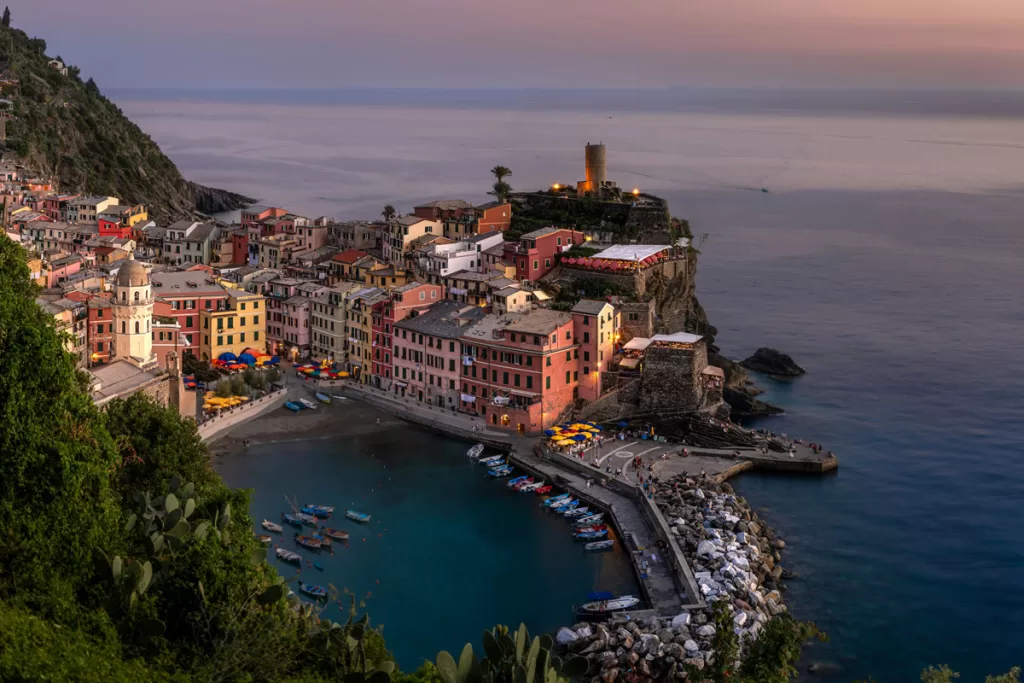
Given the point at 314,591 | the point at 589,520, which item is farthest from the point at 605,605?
the point at 314,591

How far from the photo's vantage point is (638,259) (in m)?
35.5

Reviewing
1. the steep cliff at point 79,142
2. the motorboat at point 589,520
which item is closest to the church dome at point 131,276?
the motorboat at point 589,520

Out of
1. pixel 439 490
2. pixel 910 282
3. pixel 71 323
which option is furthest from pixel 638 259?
pixel 910 282

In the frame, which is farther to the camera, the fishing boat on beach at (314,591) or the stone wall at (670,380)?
the stone wall at (670,380)

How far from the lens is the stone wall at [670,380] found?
30812 millimetres

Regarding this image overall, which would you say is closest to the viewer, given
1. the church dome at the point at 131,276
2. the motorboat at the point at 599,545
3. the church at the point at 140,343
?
the motorboat at the point at 599,545

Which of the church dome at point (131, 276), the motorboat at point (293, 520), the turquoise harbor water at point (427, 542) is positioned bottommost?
the turquoise harbor water at point (427, 542)

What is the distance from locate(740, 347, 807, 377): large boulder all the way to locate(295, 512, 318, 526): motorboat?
17990mm

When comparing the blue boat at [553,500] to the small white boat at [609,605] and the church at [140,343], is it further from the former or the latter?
the church at [140,343]

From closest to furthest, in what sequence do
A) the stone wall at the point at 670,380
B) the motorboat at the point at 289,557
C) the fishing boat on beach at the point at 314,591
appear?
the fishing boat on beach at the point at 314,591, the motorboat at the point at 289,557, the stone wall at the point at 670,380

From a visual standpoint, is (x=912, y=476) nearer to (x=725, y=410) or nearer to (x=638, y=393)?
(x=725, y=410)

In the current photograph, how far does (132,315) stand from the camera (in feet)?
90.8

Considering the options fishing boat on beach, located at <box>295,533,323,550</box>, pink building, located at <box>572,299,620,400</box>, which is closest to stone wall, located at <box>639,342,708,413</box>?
pink building, located at <box>572,299,620,400</box>

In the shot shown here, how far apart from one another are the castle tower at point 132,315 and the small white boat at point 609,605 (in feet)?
39.2
